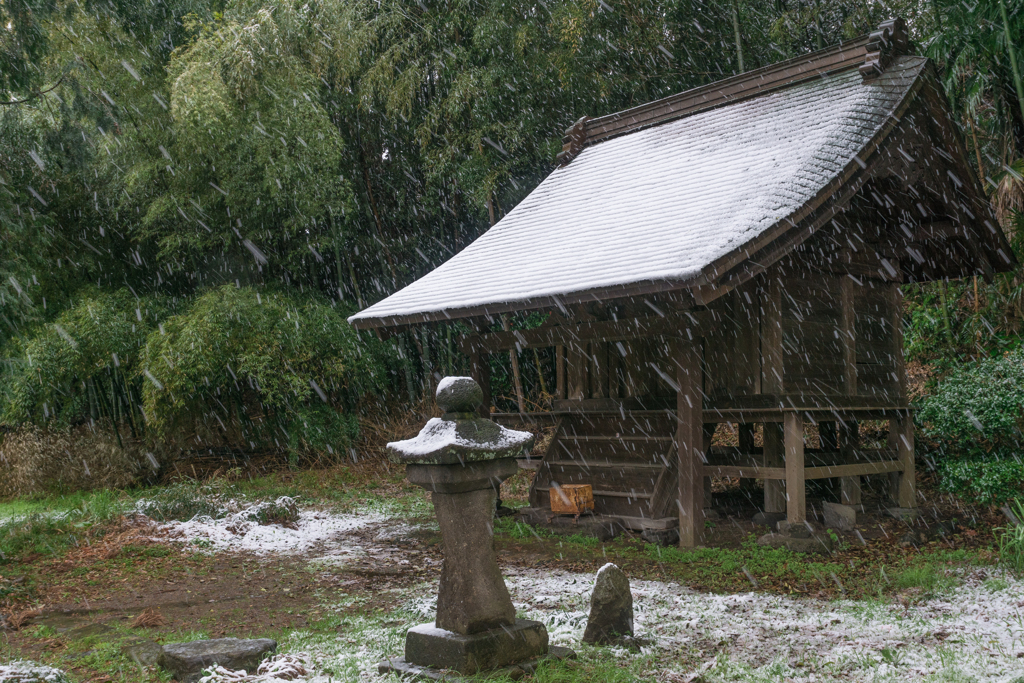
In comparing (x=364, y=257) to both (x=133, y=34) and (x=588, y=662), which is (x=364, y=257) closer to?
(x=133, y=34)

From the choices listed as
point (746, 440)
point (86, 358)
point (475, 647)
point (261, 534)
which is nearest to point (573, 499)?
point (746, 440)

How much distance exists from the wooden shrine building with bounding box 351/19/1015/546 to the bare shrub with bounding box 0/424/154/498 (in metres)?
6.24

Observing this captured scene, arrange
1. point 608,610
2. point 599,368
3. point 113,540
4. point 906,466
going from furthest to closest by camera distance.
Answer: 1. point 599,368
2. point 906,466
3. point 113,540
4. point 608,610

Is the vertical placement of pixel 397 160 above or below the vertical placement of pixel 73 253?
above

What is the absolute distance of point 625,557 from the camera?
7148mm

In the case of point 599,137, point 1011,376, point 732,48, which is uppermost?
point 732,48

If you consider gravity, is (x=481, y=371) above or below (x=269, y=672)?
above

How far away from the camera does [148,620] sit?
5512 millimetres

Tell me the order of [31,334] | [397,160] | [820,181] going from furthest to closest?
[397,160] → [31,334] → [820,181]

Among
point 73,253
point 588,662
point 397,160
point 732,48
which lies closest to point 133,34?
point 73,253

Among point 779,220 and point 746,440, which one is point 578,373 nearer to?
point 746,440

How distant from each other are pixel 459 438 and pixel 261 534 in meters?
5.42

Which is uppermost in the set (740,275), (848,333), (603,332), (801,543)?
(740,275)

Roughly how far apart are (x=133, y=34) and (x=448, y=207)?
5.78m
